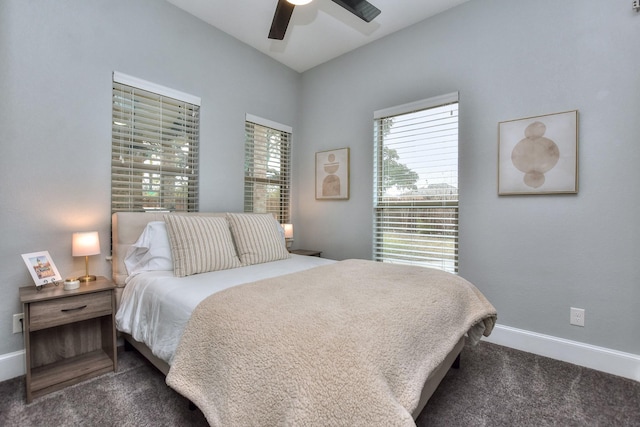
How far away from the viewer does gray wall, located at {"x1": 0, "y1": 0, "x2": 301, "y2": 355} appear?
1891 mm

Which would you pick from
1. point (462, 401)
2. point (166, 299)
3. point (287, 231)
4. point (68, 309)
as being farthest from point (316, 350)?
point (287, 231)

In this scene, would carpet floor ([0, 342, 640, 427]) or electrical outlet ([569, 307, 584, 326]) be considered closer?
carpet floor ([0, 342, 640, 427])

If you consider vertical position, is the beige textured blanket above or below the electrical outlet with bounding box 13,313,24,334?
above

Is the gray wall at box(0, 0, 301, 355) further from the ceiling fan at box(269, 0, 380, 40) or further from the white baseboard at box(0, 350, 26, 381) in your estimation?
the ceiling fan at box(269, 0, 380, 40)

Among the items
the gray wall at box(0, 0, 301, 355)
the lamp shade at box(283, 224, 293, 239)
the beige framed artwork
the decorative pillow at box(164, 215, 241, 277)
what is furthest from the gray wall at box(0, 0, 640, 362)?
the beige framed artwork

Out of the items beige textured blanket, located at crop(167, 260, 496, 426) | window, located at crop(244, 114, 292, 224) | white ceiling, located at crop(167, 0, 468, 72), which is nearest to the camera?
beige textured blanket, located at crop(167, 260, 496, 426)

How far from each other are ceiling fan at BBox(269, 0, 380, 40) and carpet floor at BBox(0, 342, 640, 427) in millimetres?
2533

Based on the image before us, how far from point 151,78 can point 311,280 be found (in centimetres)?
228

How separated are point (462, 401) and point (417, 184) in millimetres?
1872

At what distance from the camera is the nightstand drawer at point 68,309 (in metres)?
1.69

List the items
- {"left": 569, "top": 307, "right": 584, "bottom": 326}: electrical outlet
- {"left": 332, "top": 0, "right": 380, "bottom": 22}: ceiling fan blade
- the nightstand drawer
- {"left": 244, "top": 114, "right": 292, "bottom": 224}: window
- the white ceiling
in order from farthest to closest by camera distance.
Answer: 1. {"left": 244, "top": 114, "right": 292, "bottom": 224}: window
2. the white ceiling
3. {"left": 569, "top": 307, "right": 584, "bottom": 326}: electrical outlet
4. {"left": 332, "top": 0, "right": 380, "bottom": 22}: ceiling fan blade
5. the nightstand drawer

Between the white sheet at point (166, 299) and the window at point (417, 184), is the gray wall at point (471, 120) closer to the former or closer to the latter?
the window at point (417, 184)

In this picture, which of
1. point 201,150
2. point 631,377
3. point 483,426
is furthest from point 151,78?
point 631,377

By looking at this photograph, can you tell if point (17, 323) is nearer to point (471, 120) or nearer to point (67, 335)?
point (67, 335)
